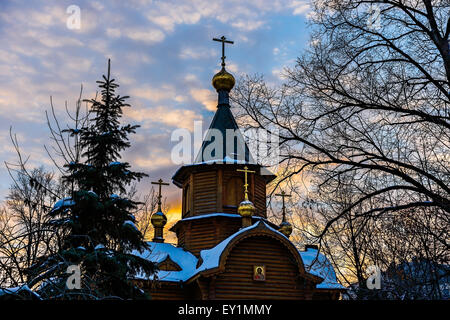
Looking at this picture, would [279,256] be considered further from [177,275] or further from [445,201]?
[445,201]

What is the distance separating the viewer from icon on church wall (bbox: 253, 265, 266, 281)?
16739mm

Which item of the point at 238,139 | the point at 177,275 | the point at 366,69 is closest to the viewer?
the point at 366,69

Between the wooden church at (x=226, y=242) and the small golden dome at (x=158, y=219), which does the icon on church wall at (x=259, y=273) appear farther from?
the small golden dome at (x=158, y=219)

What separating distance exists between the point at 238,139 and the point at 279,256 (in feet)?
23.5

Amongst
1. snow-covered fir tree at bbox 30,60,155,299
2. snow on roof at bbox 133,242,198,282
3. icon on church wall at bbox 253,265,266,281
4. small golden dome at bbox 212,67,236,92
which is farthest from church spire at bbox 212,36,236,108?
snow-covered fir tree at bbox 30,60,155,299

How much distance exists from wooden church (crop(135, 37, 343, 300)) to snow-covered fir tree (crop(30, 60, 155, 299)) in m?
5.80

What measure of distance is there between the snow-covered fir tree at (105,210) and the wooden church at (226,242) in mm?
5795

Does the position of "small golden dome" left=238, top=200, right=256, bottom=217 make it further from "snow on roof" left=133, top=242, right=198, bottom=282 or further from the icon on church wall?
"snow on roof" left=133, top=242, right=198, bottom=282

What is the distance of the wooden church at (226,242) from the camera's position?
16641 millimetres

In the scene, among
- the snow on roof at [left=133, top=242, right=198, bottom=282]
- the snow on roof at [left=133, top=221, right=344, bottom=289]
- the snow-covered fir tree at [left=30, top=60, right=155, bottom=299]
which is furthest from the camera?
the snow on roof at [left=133, top=242, right=198, bottom=282]

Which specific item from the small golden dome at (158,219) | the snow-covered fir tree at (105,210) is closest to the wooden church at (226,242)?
the small golden dome at (158,219)

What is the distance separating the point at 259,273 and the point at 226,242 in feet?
5.45
